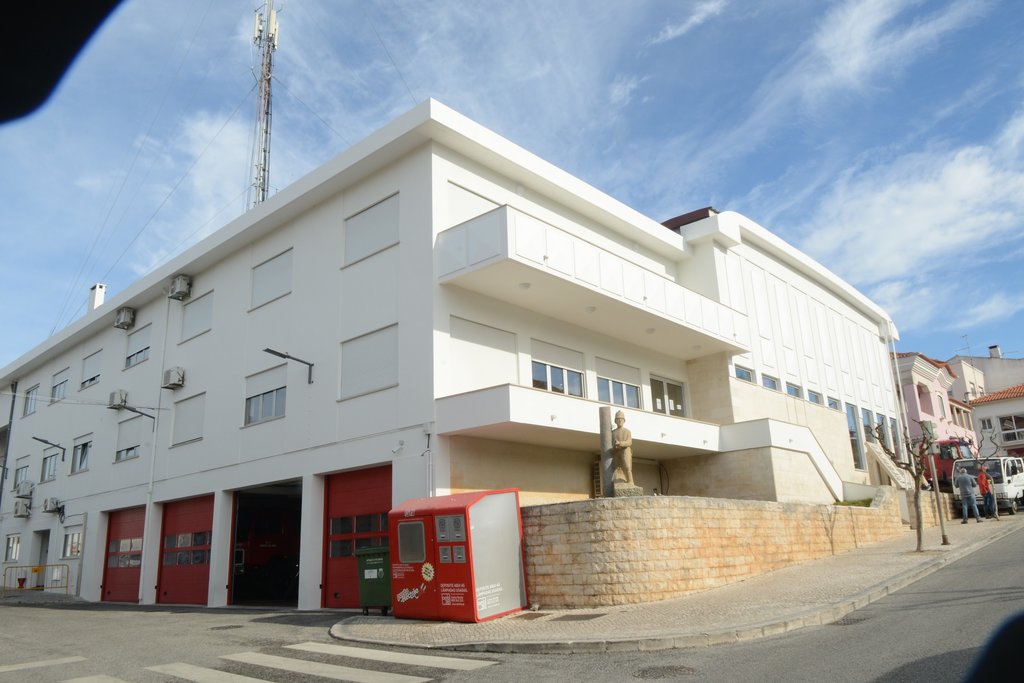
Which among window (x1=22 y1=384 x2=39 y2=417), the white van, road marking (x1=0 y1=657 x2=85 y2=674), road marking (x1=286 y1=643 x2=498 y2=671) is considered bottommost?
road marking (x1=286 y1=643 x2=498 y2=671)

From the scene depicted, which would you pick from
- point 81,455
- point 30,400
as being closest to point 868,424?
point 81,455

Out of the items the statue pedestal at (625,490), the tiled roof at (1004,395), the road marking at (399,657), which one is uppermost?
the tiled roof at (1004,395)

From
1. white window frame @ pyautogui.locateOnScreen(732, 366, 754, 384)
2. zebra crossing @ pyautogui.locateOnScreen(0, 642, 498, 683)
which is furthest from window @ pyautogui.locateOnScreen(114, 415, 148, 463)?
white window frame @ pyautogui.locateOnScreen(732, 366, 754, 384)

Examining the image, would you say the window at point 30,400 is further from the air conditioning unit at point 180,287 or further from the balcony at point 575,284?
the balcony at point 575,284

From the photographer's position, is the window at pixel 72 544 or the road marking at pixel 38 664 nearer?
the road marking at pixel 38 664

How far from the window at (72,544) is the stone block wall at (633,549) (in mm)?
21903

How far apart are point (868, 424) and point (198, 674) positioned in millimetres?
32507

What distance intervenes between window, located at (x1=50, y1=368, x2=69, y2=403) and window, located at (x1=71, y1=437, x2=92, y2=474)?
3.39m

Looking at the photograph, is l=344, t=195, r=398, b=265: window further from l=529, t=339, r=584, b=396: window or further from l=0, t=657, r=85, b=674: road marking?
l=0, t=657, r=85, b=674: road marking

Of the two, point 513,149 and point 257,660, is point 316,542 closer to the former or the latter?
point 257,660

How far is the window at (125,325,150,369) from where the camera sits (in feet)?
87.2

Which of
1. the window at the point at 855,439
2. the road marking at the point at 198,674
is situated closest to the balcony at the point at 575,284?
the road marking at the point at 198,674

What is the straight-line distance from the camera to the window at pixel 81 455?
28.8 m

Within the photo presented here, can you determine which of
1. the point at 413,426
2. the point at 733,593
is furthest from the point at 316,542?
the point at 733,593
